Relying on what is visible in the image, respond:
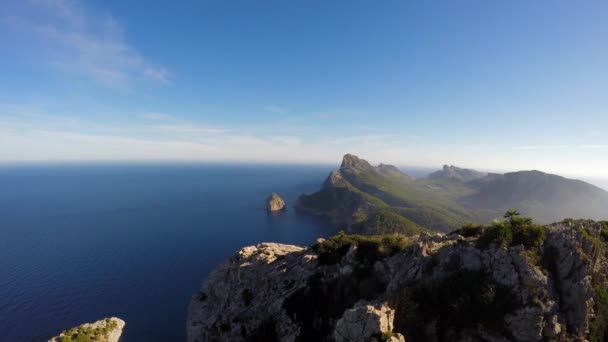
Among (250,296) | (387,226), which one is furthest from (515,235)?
(387,226)

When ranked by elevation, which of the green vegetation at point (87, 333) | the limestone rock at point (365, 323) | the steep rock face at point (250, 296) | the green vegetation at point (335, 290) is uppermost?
the limestone rock at point (365, 323)

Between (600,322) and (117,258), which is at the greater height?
(600,322)

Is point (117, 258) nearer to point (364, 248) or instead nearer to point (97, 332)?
point (97, 332)

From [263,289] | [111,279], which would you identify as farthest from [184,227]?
[263,289]

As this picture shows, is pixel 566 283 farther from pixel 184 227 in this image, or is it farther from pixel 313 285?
pixel 184 227

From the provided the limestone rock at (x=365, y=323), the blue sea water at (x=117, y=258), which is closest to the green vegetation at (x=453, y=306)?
the limestone rock at (x=365, y=323)

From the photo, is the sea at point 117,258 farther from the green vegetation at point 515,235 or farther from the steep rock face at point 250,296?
the green vegetation at point 515,235
